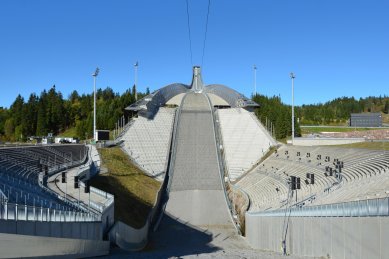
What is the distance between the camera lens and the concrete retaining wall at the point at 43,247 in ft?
54.5

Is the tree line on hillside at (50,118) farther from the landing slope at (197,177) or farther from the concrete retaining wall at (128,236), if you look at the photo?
the concrete retaining wall at (128,236)

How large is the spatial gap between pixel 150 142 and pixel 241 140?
13937 millimetres

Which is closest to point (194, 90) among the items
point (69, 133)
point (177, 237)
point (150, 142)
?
point (69, 133)

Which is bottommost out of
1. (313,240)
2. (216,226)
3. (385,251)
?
(216,226)

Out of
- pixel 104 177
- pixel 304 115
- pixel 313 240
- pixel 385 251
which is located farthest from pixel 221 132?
pixel 304 115

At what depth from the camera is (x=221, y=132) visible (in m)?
75.8

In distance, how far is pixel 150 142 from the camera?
68.2 metres

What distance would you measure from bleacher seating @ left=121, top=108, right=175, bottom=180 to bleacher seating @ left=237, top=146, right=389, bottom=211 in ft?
41.3

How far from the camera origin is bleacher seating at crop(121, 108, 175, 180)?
196 feet

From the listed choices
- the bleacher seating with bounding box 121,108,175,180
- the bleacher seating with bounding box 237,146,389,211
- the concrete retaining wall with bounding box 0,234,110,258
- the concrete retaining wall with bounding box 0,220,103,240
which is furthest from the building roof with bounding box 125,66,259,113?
the concrete retaining wall with bounding box 0,234,110,258

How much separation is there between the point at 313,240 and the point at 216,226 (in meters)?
21.5

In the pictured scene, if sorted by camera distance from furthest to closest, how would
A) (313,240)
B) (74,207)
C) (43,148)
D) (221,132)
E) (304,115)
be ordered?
(304,115) < (221,132) < (43,148) < (74,207) < (313,240)

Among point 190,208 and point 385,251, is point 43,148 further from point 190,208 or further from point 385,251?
point 385,251

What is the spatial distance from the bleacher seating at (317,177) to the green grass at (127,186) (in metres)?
10.0
